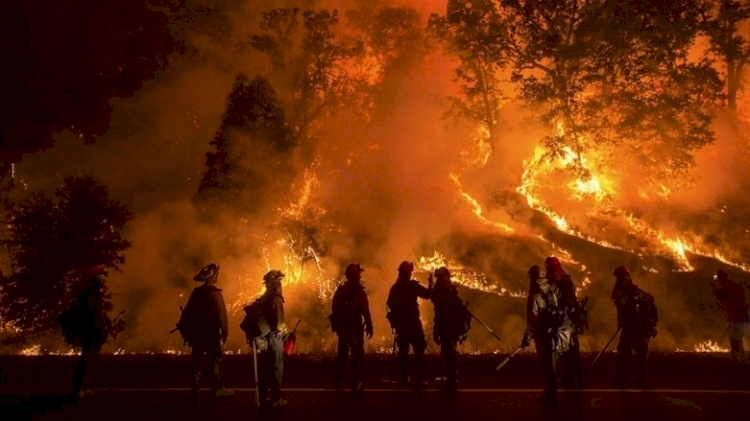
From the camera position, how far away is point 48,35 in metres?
20.5

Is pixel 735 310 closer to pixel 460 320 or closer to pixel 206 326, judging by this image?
pixel 460 320

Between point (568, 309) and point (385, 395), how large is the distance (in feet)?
10.2

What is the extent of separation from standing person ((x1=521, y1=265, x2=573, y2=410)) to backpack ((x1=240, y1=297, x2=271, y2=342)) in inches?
143

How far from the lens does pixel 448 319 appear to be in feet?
28.9

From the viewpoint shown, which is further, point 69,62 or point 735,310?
point 69,62

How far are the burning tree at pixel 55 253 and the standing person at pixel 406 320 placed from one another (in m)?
10.0

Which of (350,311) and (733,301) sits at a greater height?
(350,311)

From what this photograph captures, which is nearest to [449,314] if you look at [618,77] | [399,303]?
[399,303]

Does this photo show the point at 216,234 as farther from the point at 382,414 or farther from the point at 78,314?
the point at 382,414

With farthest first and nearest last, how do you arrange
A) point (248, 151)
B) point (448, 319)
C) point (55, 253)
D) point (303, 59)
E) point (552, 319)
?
1. point (303, 59)
2. point (248, 151)
3. point (55, 253)
4. point (448, 319)
5. point (552, 319)

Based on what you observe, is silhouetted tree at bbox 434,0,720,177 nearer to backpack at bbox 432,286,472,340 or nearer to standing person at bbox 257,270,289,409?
backpack at bbox 432,286,472,340

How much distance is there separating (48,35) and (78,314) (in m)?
16.1

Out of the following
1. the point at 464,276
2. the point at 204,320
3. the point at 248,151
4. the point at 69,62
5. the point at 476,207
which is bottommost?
the point at 204,320

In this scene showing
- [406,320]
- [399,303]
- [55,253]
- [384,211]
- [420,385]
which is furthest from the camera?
[384,211]
